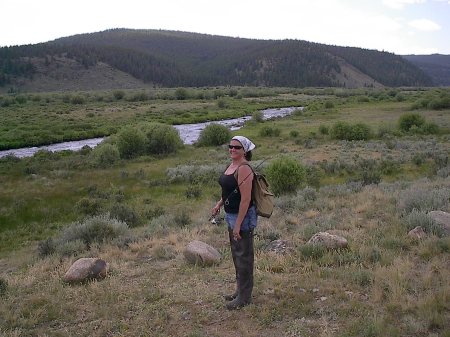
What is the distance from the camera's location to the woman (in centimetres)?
531

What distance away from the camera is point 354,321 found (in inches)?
208

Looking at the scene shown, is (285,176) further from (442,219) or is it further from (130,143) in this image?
(130,143)

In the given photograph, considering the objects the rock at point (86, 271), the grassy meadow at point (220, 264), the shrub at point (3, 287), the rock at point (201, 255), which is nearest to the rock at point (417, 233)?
the grassy meadow at point (220, 264)

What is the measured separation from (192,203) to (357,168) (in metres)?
9.05

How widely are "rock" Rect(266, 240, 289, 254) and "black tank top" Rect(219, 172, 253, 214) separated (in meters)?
2.85

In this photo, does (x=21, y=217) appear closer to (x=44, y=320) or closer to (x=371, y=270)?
(x=44, y=320)

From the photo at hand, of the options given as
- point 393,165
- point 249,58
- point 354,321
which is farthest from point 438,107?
point 249,58

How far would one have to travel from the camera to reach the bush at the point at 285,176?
54.0 feet

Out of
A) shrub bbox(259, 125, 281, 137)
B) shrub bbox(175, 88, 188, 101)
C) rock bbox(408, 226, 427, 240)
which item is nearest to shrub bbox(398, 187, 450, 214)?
rock bbox(408, 226, 427, 240)

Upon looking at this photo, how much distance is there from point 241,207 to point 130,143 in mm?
24322

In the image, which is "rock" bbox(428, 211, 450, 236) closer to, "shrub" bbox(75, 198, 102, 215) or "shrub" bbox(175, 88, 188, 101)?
"shrub" bbox(75, 198, 102, 215)

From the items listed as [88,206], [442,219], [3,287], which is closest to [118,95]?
[88,206]

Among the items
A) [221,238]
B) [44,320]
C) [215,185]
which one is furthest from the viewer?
[215,185]

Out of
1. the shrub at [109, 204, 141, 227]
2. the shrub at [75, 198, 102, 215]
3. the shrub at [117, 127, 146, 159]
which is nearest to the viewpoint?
the shrub at [109, 204, 141, 227]
